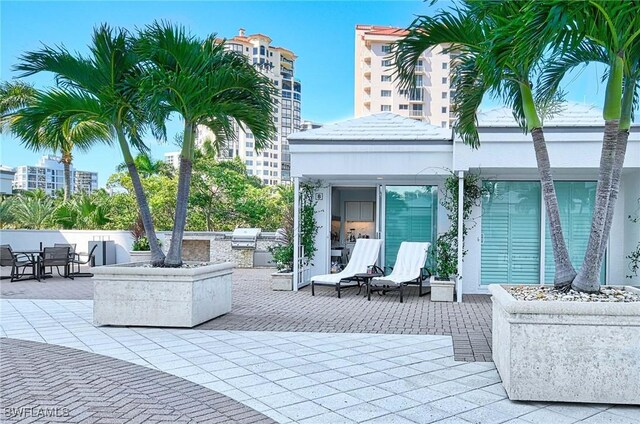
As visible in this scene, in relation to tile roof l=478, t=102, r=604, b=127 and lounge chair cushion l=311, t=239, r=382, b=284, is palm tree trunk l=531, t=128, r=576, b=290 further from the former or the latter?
lounge chair cushion l=311, t=239, r=382, b=284

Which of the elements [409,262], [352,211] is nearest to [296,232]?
[409,262]

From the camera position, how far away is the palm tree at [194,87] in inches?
243

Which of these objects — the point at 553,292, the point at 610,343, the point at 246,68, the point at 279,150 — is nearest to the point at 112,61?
the point at 246,68

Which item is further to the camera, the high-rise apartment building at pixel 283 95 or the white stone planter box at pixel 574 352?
the high-rise apartment building at pixel 283 95

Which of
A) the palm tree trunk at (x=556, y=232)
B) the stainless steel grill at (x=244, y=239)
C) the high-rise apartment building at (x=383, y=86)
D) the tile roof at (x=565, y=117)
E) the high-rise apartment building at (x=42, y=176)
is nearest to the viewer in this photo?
the palm tree trunk at (x=556, y=232)

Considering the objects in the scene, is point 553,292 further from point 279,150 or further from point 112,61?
point 279,150

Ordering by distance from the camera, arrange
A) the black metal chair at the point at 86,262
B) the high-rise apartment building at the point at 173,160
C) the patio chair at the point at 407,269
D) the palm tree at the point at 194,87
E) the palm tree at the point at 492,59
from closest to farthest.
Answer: the palm tree at the point at 492,59 < the palm tree at the point at 194,87 < the patio chair at the point at 407,269 < the black metal chair at the point at 86,262 < the high-rise apartment building at the point at 173,160

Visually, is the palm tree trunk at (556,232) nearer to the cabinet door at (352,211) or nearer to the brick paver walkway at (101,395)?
the brick paver walkway at (101,395)

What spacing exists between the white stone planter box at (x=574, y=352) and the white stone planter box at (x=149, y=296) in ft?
12.8

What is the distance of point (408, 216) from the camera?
10.6m

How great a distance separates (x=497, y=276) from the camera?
9703 mm

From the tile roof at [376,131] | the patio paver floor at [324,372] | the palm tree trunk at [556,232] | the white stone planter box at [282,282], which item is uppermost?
the tile roof at [376,131]

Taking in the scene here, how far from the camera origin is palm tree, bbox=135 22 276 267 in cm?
618

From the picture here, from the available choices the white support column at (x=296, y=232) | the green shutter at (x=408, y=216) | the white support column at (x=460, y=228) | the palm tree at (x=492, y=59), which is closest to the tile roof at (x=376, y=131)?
the white support column at (x=296, y=232)
